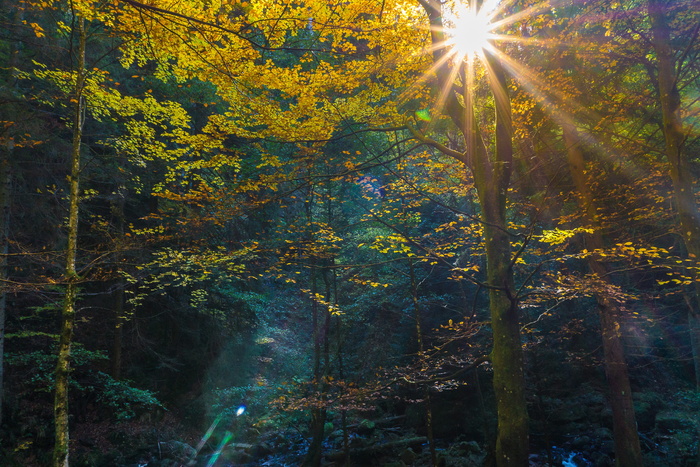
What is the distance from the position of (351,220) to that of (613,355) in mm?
8734

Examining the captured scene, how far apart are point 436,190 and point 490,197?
2593 millimetres

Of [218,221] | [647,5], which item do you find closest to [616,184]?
[647,5]

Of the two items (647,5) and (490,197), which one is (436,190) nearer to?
(490,197)

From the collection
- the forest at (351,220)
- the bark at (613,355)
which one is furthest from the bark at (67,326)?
the bark at (613,355)

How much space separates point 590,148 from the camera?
8344 millimetres

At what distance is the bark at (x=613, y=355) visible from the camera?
23.2 ft

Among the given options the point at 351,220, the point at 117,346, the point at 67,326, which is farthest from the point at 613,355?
the point at 117,346

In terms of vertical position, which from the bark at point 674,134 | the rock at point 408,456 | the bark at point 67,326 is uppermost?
the bark at point 674,134

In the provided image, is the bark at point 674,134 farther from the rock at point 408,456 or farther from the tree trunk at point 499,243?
the rock at point 408,456

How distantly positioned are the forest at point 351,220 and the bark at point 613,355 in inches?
1.7

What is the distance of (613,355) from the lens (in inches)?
296

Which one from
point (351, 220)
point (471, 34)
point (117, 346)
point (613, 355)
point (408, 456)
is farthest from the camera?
point (351, 220)

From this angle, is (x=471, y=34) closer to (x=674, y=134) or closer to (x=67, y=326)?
(x=674, y=134)

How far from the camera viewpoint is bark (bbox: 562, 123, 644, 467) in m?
7.06
